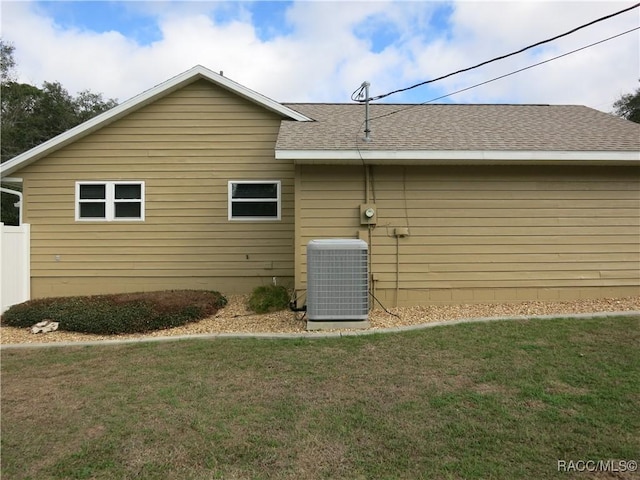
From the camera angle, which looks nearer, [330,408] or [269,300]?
[330,408]

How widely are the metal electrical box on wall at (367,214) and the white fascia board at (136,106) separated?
255 cm

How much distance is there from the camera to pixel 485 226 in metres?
7.11

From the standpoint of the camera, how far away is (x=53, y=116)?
25.5 metres

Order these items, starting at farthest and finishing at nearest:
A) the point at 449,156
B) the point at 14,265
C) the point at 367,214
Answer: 1. the point at 14,265
2. the point at 367,214
3. the point at 449,156

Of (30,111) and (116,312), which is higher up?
(30,111)

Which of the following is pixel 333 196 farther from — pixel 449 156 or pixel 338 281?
pixel 449 156

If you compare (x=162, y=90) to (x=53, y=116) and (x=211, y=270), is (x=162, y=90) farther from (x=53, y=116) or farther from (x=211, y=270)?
(x=53, y=116)

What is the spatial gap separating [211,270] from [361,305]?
419 centimetres

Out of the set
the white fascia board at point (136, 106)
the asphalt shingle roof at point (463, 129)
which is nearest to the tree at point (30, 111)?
the white fascia board at point (136, 106)

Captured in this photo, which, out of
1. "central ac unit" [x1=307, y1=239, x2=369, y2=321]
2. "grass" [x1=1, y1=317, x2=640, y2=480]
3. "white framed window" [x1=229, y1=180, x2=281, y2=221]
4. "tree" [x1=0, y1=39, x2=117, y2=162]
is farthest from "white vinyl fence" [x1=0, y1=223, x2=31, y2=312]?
"tree" [x1=0, y1=39, x2=117, y2=162]

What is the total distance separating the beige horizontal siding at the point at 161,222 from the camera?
28.7 feet

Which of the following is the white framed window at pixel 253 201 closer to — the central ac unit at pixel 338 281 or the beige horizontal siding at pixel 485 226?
the beige horizontal siding at pixel 485 226

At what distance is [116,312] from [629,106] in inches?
1241

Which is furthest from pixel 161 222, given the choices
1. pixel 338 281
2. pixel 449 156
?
pixel 449 156
